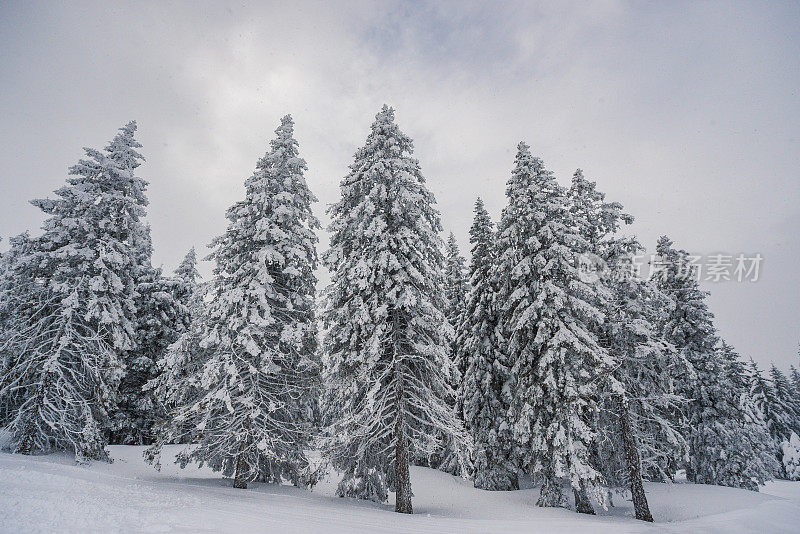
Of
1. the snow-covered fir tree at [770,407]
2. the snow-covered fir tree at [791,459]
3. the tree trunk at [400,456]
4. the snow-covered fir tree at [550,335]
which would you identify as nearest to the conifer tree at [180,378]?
the tree trunk at [400,456]

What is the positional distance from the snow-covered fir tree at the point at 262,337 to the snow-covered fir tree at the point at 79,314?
4697mm

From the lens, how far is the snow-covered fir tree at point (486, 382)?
2186 cm

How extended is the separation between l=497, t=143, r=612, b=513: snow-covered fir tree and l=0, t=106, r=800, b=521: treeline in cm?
9

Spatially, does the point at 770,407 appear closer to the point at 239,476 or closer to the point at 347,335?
the point at 347,335

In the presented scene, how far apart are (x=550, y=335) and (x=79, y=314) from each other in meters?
19.3

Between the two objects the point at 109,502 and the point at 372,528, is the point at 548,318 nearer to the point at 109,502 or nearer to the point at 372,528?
the point at 372,528

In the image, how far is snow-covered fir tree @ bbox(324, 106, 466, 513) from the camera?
43.7 feet

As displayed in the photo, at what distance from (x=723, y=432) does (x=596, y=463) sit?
39.4 ft

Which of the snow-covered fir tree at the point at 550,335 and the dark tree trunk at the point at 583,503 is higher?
the snow-covered fir tree at the point at 550,335

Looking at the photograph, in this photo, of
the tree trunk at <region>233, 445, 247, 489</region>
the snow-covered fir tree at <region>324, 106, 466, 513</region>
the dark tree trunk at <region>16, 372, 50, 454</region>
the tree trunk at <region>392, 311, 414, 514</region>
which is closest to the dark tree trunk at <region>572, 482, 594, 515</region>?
the snow-covered fir tree at <region>324, 106, 466, 513</region>

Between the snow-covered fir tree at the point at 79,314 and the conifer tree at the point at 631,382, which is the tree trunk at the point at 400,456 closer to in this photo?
the conifer tree at the point at 631,382

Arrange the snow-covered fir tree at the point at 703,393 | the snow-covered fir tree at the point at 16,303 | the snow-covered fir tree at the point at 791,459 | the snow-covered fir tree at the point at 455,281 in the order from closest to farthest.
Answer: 1. the snow-covered fir tree at the point at 16,303
2. the snow-covered fir tree at the point at 703,393
3. the snow-covered fir tree at the point at 455,281
4. the snow-covered fir tree at the point at 791,459

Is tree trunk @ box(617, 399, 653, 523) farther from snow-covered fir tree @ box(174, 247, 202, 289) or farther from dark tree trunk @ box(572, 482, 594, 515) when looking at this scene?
snow-covered fir tree @ box(174, 247, 202, 289)

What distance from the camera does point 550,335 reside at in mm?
16109
